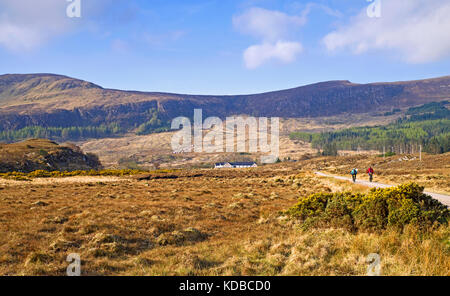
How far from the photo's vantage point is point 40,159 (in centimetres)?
7556

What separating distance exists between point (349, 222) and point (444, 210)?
310cm

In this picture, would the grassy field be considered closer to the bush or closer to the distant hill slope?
the bush

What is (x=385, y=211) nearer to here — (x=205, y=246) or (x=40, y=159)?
(x=205, y=246)

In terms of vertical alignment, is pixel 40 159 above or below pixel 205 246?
below

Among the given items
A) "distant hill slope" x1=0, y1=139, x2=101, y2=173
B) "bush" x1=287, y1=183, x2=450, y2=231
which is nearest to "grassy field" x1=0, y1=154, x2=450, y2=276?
"bush" x1=287, y1=183, x2=450, y2=231

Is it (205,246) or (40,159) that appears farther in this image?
(40,159)

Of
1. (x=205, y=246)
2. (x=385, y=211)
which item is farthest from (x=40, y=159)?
(x=385, y=211)

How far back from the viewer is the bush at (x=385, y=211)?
32.8 ft

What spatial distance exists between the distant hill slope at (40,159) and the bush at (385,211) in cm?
7203

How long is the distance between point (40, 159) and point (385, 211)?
82.9 metres

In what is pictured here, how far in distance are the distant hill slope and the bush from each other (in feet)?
236

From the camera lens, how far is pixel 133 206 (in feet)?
65.2

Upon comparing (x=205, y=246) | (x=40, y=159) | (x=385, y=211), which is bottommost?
(x=40, y=159)
